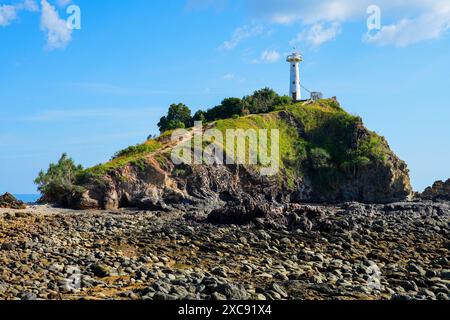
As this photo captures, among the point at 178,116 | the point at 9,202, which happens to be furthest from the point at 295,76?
the point at 9,202

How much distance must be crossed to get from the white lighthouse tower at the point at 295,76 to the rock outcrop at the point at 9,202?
182ft

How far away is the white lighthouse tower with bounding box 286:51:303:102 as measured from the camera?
8670 cm

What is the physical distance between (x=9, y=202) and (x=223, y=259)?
2509 cm

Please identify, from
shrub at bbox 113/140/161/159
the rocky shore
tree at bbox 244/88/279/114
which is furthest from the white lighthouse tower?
the rocky shore

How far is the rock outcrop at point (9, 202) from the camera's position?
3922cm

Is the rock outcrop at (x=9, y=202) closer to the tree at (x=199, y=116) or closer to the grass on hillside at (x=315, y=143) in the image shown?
the grass on hillside at (x=315, y=143)

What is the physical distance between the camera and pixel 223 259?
835 inches

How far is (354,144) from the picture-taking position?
68.4 m

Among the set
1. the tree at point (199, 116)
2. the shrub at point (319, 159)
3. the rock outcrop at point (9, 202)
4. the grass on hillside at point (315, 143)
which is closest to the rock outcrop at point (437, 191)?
the grass on hillside at point (315, 143)

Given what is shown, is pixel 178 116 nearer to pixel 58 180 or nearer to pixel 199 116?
pixel 199 116
